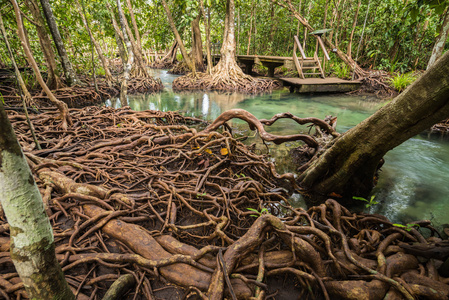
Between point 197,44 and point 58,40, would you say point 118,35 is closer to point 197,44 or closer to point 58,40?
point 58,40

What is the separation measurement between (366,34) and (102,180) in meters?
15.2

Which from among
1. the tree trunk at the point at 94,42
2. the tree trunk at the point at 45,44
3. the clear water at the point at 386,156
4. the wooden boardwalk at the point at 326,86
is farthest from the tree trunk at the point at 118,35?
the wooden boardwalk at the point at 326,86

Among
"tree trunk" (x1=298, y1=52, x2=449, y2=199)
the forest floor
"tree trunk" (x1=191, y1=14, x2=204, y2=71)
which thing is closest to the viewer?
the forest floor

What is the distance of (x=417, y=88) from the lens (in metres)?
2.32

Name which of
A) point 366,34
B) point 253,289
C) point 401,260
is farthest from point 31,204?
point 366,34

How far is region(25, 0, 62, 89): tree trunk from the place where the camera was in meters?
6.25

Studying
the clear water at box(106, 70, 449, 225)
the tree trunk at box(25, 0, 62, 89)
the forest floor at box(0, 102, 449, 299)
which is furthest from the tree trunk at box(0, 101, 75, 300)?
the tree trunk at box(25, 0, 62, 89)

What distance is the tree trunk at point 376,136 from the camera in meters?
2.22

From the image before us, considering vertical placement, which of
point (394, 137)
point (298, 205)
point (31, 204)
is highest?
point (31, 204)

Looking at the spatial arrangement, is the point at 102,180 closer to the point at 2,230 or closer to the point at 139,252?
the point at 2,230

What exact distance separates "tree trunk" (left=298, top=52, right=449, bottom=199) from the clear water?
44 cm

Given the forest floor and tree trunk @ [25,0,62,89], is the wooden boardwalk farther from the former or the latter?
tree trunk @ [25,0,62,89]

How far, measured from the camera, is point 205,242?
2244 mm

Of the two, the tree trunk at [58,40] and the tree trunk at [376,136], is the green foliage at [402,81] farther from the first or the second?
the tree trunk at [58,40]
